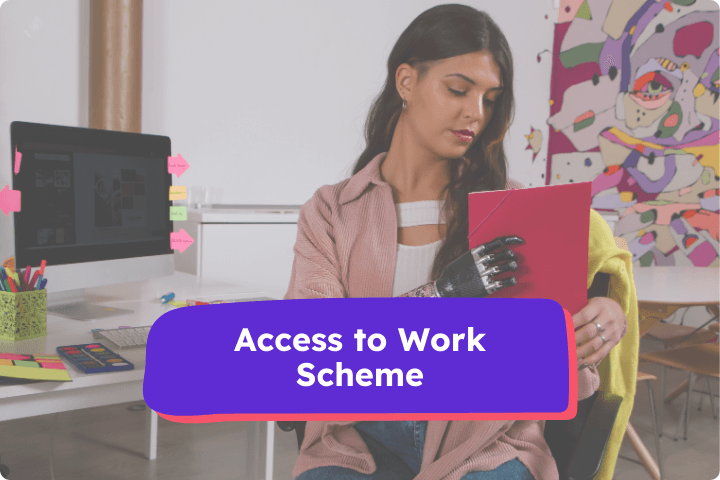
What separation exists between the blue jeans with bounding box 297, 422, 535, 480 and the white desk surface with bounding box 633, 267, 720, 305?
5.71 feet

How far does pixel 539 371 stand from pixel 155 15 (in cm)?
294

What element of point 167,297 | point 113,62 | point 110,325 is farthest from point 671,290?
point 113,62

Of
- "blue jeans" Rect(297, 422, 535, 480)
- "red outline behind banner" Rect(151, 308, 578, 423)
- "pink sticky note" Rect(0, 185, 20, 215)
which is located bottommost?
"blue jeans" Rect(297, 422, 535, 480)

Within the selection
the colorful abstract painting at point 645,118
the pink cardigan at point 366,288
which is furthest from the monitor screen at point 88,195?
the colorful abstract painting at point 645,118

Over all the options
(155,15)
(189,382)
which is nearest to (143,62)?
(155,15)

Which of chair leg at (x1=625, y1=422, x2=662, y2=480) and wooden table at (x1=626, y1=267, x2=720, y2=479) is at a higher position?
wooden table at (x1=626, y1=267, x2=720, y2=479)

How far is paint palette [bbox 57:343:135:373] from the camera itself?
3.62 ft

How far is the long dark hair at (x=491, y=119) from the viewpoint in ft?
3.82

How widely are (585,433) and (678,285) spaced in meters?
2.20

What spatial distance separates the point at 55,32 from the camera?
8.80 feet

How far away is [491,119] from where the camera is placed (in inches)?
49.6

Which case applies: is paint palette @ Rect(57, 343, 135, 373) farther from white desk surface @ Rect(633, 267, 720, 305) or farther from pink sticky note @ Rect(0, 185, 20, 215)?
white desk surface @ Rect(633, 267, 720, 305)

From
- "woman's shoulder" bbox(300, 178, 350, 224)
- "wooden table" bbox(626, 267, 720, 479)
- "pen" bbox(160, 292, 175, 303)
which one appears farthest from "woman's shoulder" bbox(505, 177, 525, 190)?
"wooden table" bbox(626, 267, 720, 479)

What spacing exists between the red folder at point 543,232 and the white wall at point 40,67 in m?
2.41
